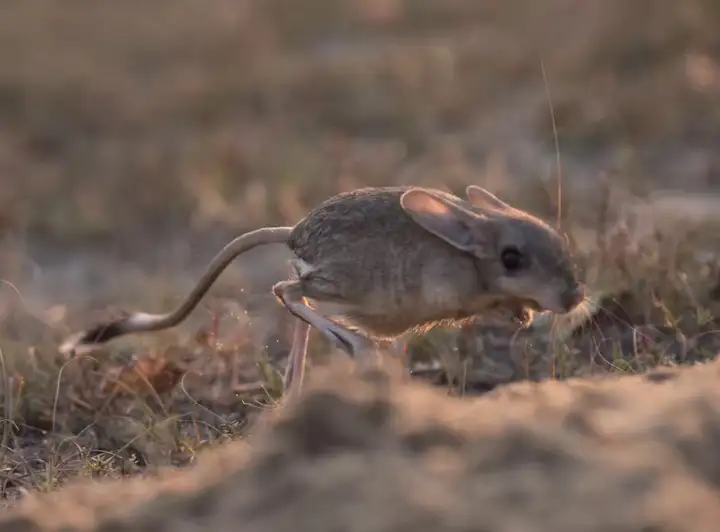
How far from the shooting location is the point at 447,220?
3.58 meters

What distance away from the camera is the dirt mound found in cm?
166

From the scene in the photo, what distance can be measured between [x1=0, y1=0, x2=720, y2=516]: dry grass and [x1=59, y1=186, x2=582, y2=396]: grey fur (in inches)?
14.3

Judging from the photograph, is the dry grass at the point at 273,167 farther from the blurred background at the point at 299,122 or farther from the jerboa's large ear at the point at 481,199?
the jerboa's large ear at the point at 481,199

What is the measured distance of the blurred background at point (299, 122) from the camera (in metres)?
7.09

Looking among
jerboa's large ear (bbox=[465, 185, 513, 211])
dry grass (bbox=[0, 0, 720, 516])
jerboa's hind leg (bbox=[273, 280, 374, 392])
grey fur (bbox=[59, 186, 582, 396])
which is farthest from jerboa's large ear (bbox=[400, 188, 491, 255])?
dry grass (bbox=[0, 0, 720, 516])

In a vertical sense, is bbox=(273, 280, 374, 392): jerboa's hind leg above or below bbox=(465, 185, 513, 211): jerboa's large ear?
below

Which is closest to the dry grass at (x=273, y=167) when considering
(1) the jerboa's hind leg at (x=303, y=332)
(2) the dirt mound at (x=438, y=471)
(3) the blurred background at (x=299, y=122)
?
(3) the blurred background at (x=299, y=122)

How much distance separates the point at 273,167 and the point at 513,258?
5.51 meters

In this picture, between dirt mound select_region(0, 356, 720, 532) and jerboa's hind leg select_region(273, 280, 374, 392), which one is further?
jerboa's hind leg select_region(273, 280, 374, 392)

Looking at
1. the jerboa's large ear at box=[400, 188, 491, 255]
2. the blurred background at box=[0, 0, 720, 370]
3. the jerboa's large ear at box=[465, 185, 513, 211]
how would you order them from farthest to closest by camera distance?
the blurred background at box=[0, 0, 720, 370] → the jerboa's large ear at box=[465, 185, 513, 211] → the jerboa's large ear at box=[400, 188, 491, 255]

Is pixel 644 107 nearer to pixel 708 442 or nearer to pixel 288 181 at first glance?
pixel 288 181

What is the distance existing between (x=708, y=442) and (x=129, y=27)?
12.4 m

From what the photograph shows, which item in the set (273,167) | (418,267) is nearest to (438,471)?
(418,267)

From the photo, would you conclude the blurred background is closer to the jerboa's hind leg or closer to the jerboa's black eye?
the jerboa's hind leg
